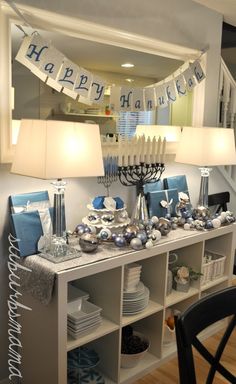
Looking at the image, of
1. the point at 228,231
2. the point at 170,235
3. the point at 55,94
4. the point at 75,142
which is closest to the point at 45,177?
the point at 75,142

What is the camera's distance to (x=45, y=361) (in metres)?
1.84

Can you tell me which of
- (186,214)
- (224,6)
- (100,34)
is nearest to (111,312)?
(186,214)

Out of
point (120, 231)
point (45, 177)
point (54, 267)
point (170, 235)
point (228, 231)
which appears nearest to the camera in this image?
point (45, 177)

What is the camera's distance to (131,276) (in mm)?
2133

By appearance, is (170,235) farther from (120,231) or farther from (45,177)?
(45,177)

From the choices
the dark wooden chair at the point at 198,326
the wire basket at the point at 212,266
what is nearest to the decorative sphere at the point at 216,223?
the wire basket at the point at 212,266

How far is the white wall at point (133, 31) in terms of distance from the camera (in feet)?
6.42

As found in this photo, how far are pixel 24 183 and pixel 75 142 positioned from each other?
17.6 inches

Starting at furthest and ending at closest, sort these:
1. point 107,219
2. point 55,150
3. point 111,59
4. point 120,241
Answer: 1. point 111,59
2. point 107,219
3. point 120,241
4. point 55,150

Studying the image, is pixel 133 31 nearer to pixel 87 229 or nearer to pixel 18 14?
pixel 18 14

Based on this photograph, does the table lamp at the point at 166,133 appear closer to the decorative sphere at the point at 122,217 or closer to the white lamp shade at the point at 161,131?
the white lamp shade at the point at 161,131

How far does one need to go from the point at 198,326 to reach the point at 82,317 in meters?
0.79

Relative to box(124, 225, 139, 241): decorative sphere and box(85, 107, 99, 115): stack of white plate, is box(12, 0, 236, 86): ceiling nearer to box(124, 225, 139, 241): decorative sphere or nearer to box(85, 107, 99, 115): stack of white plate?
box(85, 107, 99, 115): stack of white plate

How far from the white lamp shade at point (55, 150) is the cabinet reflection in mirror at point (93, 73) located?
28 cm
